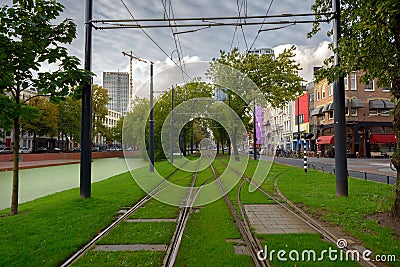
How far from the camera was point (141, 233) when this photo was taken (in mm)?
Result: 6992

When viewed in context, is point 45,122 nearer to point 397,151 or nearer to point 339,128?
point 339,128

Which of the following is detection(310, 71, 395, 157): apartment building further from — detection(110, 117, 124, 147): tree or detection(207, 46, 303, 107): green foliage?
detection(110, 117, 124, 147): tree

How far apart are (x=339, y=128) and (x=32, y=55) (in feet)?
32.3

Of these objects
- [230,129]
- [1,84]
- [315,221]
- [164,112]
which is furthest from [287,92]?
[1,84]

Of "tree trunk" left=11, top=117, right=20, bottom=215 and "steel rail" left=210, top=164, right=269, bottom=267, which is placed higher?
"tree trunk" left=11, top=117, right=20, bottom=215

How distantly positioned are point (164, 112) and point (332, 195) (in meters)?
27.2

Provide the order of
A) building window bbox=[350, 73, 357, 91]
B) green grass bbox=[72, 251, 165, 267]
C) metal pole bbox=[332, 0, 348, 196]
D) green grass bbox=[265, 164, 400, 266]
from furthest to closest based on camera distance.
Answer: building window bbox=[350, 73, 357, 91]
metal pole bbox=[332, 0, 348, 196]
green grass bbox=[265, 164, 400, 266]
green grass bbox=[72, 251, 165, 267]

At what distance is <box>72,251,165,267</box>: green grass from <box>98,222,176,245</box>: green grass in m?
0.66

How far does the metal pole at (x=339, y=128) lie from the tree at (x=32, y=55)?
826 centimetres

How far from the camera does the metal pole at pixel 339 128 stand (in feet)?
37.9

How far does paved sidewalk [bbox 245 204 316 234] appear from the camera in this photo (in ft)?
23.9

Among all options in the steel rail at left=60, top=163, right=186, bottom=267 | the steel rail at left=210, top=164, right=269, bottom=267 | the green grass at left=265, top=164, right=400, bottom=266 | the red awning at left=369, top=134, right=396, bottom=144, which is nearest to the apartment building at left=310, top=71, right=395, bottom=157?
the red awning at left=369, top=134, right=396, bottom=144

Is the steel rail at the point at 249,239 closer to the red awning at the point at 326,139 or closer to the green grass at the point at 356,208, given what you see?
the green grass at the point at 356,208

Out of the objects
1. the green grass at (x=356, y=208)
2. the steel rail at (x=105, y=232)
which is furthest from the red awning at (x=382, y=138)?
the steel rail at (x=105, y=232)
